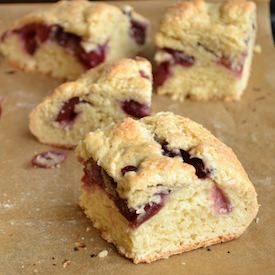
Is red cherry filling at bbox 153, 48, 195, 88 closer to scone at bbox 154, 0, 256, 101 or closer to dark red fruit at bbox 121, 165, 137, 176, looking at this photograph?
scone at bbox 154, 0, 256, 101

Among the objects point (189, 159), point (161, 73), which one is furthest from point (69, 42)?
point (189, 159)

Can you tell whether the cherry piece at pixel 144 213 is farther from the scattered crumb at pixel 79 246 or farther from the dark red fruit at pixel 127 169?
the scattered crumb at pixel 79 246

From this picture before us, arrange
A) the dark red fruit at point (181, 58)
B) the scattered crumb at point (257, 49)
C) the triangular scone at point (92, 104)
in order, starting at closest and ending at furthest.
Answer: the triangular scone at point (92, 104), the dark red fruit at point (181, 58), the scattered crumb at point (257, 49)

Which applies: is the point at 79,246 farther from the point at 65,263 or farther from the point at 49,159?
the point at 49,159

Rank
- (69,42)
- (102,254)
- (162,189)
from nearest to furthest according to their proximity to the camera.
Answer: (162,189) < (102,254) < (69,42)

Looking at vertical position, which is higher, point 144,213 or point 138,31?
point 144,213

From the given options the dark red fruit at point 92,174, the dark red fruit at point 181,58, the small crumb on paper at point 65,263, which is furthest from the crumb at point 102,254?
the dark red fruit at point 181,58

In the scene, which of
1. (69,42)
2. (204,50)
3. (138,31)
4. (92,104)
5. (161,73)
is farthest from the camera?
(138,31)
